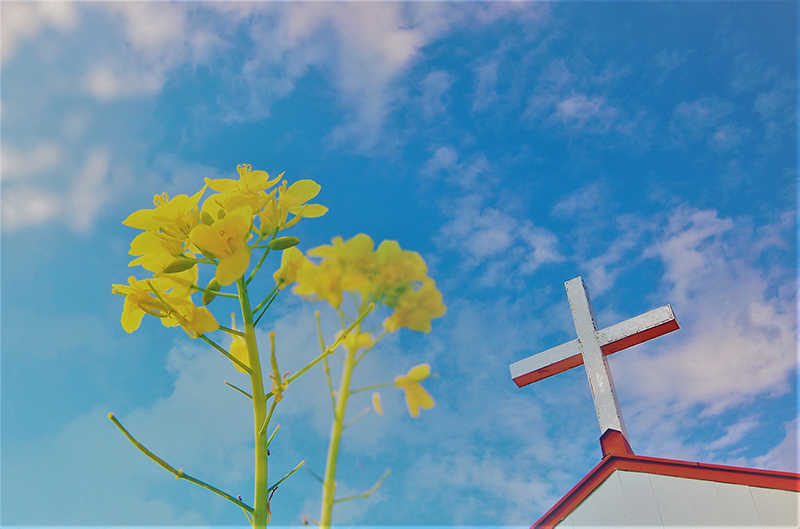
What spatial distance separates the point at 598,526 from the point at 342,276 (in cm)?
334

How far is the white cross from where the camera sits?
12.8 ft

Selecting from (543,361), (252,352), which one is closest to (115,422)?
(252,352)

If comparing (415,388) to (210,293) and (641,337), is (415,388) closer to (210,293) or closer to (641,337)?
(210,293)

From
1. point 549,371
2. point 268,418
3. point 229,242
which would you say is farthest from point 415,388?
point 549,371

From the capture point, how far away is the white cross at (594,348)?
3887 millimetres

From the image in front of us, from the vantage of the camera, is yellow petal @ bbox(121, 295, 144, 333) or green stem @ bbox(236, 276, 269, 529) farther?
yellow petal @ bbox(121, 295, 144, 333)

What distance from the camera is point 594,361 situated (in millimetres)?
4141

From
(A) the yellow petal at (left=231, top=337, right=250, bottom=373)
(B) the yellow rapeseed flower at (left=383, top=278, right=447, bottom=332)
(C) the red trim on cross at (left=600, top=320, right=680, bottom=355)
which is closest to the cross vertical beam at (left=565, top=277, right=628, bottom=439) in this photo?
(C) the red trim on cross at (left=600, top=320, right=680, bottom=355)

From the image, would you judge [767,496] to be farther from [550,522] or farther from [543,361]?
[543,361]

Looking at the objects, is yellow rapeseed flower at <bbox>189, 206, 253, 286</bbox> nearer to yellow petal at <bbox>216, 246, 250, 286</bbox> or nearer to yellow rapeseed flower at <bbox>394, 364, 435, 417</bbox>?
yellow petal at <bbox>216, 246, 250, 286</bbox>

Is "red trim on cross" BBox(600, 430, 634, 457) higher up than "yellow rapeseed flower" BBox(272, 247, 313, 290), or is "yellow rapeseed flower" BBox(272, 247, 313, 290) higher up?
"red trim on cross" BBox(600, 430, 634, 457)

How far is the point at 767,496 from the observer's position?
9.00 ft

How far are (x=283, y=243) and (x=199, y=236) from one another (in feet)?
0.42

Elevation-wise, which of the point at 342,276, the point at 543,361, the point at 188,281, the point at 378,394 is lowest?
the point at 378,394
